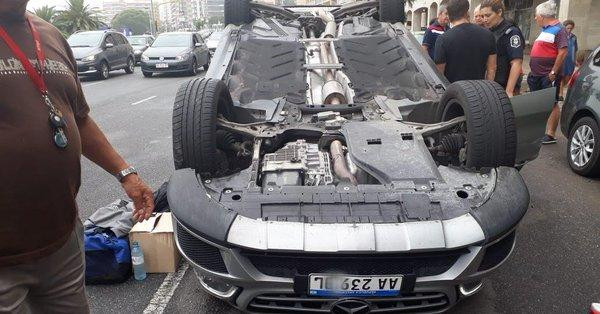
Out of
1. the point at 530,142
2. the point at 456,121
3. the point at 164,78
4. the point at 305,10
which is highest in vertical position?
the point at 305,10

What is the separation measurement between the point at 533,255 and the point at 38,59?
3.36 m

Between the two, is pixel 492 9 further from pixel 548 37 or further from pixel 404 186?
pixel 404 186

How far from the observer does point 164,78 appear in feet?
53.0

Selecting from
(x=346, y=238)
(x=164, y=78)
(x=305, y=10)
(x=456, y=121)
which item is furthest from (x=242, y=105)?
(x=164, y=78)

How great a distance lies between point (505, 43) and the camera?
5.00 metres

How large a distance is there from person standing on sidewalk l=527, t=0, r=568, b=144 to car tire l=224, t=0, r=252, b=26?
11.4 ft

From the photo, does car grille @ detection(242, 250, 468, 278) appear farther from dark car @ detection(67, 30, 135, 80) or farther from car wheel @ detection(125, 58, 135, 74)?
car wheel @ detection(125, 58, 135, 74)

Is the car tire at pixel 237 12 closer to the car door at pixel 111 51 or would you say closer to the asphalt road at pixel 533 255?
the asphalt road at pixel 533 255

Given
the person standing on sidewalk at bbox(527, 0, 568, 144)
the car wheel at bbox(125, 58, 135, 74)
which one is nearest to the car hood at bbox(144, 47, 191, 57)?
the car wheel at bbox(125, 58, 135, 74)

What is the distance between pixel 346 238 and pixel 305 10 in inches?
177

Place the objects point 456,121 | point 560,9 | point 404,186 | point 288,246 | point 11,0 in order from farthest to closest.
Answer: point 560,9
point 456,121
point 404,186
point 288,246
point 11,0

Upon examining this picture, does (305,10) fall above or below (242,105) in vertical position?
above

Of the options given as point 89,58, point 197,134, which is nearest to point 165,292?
point 197,134

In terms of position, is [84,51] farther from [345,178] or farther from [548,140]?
[345,178]
